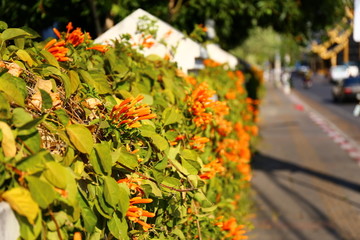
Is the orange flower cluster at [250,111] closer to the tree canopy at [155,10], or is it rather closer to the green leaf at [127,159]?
the tree canopy at [155,10]

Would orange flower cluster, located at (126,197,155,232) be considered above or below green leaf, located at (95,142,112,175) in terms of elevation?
below

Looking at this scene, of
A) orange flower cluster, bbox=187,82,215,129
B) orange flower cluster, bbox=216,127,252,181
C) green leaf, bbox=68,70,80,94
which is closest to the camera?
green leaf, bbox=68,70,80,94

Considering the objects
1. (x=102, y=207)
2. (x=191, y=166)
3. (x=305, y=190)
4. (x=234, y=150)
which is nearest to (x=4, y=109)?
(x=102, y=207)

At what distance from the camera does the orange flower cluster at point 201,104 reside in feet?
9.47

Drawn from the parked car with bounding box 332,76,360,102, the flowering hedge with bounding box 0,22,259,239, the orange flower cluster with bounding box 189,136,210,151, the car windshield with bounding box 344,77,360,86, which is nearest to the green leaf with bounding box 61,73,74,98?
the flowering hedge with bounding box 0,22,259,239

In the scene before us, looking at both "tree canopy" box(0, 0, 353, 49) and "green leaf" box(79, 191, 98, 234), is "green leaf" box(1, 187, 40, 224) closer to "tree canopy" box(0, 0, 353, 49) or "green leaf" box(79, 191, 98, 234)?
"green leaf" box(79, 191, 98, 234)

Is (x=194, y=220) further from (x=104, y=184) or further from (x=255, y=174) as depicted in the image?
(x=255, y=174)

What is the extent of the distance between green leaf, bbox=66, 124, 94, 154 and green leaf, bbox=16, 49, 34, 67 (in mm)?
422

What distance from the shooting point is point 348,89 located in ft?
85.9

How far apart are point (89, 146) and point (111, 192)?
178 millimetres

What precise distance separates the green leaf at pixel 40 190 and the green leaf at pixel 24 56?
29.1 inches

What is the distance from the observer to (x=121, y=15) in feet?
19.6

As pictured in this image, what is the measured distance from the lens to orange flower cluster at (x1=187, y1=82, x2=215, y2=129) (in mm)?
2887

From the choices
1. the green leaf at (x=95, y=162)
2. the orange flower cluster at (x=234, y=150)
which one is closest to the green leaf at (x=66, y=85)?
the green leaf at (x=95, y=162)
